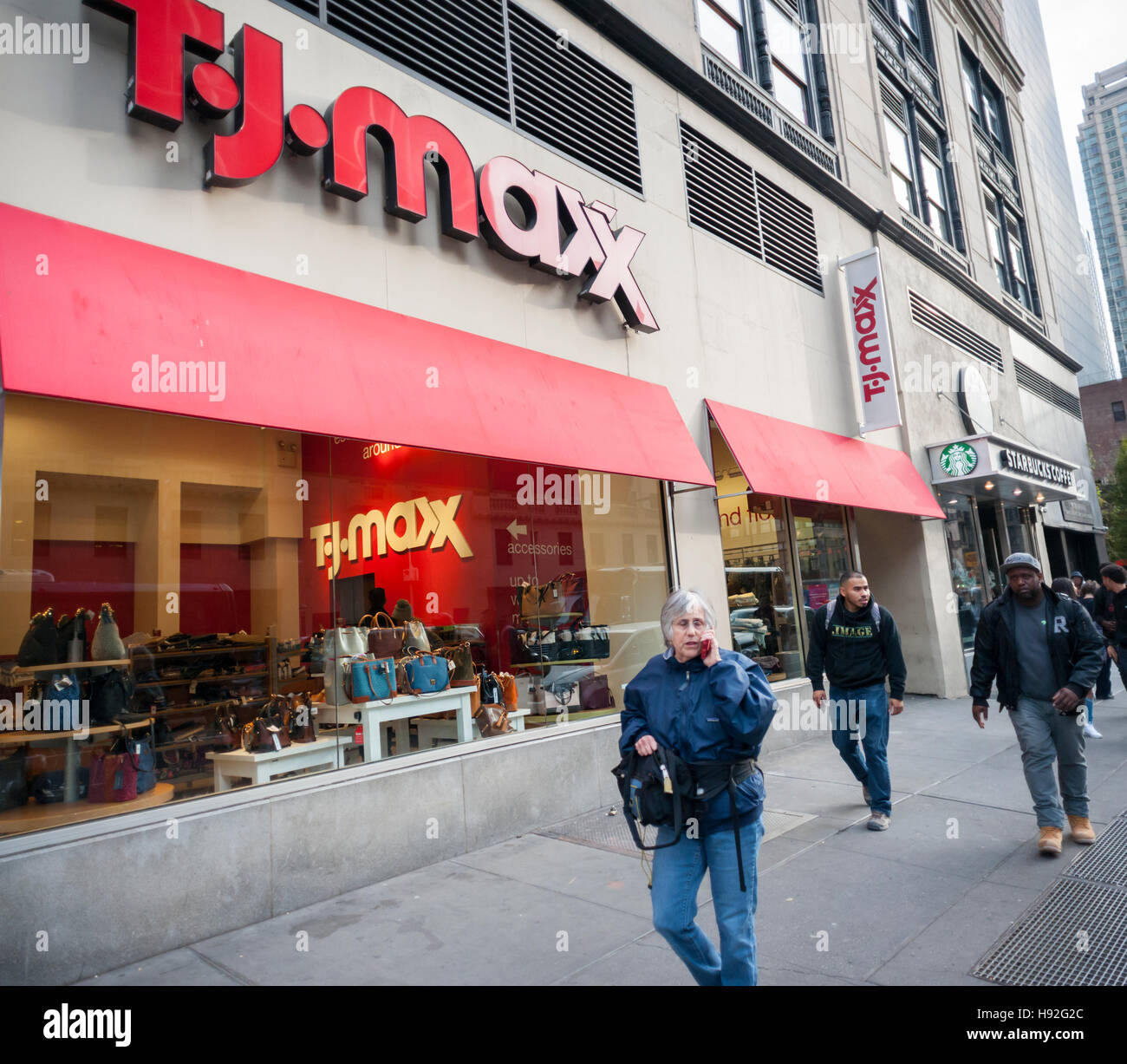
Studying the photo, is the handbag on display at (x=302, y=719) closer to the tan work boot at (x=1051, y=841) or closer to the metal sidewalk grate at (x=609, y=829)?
the metal sidewalk grate at (x=609, y=829)

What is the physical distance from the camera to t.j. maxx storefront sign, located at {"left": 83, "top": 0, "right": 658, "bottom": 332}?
4773 mm

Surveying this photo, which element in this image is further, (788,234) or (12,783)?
(788,234)

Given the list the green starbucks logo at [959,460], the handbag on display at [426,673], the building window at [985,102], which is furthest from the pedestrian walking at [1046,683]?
the building window at [985,102]

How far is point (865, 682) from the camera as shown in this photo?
19.8 ft

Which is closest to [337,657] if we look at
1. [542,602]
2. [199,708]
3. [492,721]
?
[199,708]

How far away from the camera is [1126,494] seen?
46.2 m

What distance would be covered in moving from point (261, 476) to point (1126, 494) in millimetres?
54389

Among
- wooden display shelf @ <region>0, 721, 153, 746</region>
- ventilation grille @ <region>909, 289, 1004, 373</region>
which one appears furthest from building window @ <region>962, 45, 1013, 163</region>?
wooden display shelf @ <region>0, 721, 153, 746</region>

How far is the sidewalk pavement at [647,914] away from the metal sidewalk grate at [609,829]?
0.18ft

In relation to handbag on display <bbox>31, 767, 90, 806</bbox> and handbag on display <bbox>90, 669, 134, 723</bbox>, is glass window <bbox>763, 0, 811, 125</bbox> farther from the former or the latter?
handbag on display <bbox>31, 767, 90, 806</bbox>

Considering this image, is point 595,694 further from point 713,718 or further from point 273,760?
point 713,718

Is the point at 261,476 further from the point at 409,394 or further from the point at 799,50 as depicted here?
the point at 799,50

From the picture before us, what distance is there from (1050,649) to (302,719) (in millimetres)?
5257

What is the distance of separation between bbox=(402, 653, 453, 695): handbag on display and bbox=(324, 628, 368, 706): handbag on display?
0.49 meters
